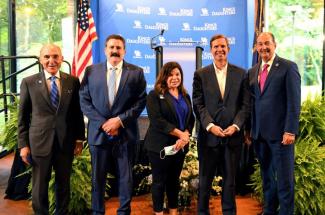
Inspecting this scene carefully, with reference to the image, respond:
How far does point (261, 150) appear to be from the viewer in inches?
133

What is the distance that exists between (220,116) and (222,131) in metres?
0.12

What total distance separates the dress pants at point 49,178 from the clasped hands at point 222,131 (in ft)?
3.67

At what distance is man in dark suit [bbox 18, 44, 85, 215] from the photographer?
3066 mm

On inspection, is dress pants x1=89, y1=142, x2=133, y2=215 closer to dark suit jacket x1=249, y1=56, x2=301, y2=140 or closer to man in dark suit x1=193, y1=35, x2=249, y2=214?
man in dark suit x1=193, y1=35, x2=249, y2=214

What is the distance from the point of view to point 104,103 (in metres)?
3.15

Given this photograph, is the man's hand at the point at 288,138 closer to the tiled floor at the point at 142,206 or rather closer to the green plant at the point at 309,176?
the green plant at the point at 309,176

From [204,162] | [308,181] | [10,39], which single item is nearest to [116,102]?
[204,162]

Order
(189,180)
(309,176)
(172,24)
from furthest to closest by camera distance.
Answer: (172,24), (189,180), (309,176)

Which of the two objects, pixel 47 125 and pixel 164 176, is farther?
pixel 164 176

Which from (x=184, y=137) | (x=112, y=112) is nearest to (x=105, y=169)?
(x=112, y=112)

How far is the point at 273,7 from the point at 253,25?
3.08 feet

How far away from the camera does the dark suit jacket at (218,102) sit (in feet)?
10.4

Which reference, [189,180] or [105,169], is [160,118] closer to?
[105,169]

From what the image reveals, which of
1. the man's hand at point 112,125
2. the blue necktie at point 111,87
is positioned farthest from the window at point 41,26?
the man's hand at point 112,125
